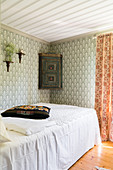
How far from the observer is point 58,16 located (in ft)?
8.41

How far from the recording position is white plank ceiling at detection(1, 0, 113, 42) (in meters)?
2.17

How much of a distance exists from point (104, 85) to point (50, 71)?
56.8 inches

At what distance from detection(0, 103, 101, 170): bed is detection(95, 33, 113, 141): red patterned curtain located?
1.67ft

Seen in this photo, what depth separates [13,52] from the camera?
3.11 metres

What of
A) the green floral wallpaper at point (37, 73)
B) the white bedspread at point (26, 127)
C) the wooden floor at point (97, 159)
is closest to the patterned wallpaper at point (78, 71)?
the green floral wallpaper at point (37, 73)

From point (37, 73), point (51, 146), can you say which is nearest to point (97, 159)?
point (51, 146)

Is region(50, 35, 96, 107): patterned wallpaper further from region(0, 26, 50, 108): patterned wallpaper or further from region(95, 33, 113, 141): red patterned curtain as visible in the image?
region(0, 26, 50, 108): patterned wallpaper

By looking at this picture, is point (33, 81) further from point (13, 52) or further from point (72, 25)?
point (72, 25)

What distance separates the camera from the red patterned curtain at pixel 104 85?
301 centimetres

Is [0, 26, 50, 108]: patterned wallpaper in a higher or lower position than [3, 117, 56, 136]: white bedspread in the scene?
higher

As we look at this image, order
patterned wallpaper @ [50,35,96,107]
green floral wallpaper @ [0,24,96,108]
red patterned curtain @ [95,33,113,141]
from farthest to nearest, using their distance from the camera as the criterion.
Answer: patterned wallpaper @ [50,35,96,107] → green floral wallpaper @ [0,24,96,108] → red patterned curtain @ [95,33,113,141]

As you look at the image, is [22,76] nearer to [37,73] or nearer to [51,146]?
[37,73]

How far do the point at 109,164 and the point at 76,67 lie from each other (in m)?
2.18

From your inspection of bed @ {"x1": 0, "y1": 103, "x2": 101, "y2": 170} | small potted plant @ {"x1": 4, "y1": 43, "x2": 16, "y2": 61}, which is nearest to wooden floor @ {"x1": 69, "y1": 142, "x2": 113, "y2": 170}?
bed @ {"x1": 0, "y1": 103, "x2": 101, "y2": 170}
